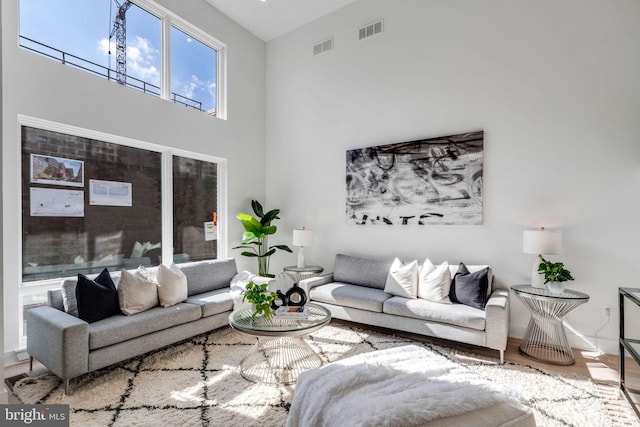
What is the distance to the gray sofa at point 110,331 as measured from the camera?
2.42 m

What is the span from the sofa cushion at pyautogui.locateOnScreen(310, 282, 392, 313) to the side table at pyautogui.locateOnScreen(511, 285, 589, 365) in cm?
140

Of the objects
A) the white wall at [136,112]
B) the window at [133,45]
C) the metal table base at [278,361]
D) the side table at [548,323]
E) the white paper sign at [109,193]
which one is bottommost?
the metal table base at [278,361]

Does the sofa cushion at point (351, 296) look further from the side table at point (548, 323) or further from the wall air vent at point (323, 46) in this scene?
the wall air vent at point (323, 46)

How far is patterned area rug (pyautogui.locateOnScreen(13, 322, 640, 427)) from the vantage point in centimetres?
217

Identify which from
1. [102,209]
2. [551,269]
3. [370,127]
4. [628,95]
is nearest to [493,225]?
[551,269]

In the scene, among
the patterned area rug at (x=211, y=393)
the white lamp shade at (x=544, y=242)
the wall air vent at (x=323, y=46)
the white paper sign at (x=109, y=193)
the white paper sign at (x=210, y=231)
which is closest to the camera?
the patterned area rug at (x=211, y=393)

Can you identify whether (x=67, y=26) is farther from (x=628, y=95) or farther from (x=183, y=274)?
(x=628, y=95)

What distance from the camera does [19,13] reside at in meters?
3.04

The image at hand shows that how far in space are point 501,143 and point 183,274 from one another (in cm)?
394

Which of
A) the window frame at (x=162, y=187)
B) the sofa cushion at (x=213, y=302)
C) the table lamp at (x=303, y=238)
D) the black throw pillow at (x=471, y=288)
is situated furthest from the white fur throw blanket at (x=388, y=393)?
the window frame at (x=162, y=187)

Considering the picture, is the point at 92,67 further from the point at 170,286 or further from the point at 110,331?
the point at 110,331

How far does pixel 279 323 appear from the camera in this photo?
2.87 m

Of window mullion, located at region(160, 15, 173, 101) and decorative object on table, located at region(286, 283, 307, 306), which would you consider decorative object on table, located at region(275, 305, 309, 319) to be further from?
window mullion, located at region(160, 15, 173, 101)

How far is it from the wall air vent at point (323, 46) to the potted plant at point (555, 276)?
4154mm
